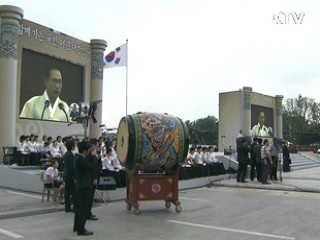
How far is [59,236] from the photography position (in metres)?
8.12

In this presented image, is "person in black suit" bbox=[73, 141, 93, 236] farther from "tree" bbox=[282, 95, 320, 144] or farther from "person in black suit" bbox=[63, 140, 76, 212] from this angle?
"tree" bbox=[282, 95, 320, 144]

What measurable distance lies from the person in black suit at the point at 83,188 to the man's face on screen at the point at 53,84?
13.6 m

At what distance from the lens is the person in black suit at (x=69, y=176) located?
→ 10.4 meters

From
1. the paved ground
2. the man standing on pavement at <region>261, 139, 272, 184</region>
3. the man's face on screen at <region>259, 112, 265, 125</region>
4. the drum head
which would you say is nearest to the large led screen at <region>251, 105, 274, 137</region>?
the man's face on screen at <region>259, 112, 265, 125</region>

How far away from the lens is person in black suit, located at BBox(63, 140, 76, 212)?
10.4 metres

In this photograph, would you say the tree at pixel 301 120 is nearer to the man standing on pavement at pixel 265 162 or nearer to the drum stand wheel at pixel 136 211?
the man standing on pavement at pixel 265 162

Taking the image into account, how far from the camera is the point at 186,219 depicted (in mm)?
9883

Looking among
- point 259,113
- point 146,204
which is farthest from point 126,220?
point 259,113

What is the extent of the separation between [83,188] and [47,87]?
14.0 metres

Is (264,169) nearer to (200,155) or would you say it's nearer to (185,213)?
(200,155)

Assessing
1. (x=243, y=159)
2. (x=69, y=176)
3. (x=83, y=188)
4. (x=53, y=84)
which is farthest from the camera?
(x=53, y=84)

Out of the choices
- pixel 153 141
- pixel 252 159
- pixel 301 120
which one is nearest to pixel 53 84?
pixel 252 159

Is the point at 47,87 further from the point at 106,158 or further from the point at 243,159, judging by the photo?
the point at 243,159

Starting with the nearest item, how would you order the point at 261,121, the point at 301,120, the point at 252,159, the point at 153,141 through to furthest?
the point at 153,141
the point at 252,159
the point at 261,121
the point at 301,120
